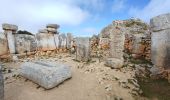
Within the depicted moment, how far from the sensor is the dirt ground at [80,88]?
469cm

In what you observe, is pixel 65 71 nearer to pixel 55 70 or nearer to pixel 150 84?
pixel 55 70

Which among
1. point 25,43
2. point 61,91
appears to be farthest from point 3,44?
point 61,91

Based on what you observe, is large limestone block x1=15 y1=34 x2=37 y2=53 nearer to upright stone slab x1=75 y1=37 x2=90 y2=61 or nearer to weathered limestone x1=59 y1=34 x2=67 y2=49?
weathered limestone x1=59 y1=34 x2=67 y2=49

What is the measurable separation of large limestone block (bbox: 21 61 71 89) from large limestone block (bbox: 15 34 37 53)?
322 cm

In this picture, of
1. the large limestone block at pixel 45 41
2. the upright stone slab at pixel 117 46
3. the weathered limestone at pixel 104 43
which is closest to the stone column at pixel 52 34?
the large limestone block at pixel 45 41

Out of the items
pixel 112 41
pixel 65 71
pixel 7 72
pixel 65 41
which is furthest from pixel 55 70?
pixel 65 41

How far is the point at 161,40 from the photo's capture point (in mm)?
6129

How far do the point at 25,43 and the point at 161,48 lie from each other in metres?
6.56

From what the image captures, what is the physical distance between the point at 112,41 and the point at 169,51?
7.31 ft

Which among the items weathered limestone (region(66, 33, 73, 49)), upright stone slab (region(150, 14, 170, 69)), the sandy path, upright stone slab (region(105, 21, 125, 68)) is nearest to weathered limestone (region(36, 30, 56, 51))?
weathered limestone (region(66, 33, 73, 49))

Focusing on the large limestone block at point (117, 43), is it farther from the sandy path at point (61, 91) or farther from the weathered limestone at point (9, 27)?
the weathered limestone at point (9, 27)

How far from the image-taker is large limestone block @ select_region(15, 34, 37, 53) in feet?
28.2

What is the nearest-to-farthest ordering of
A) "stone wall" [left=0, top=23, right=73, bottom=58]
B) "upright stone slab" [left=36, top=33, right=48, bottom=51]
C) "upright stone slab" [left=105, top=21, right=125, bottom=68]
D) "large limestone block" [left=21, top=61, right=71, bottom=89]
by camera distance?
"large limestone block" [left=21, top=61, right=71, bottom=89], "upright stone slab" [left=105, top=21, right=125, bottom=68], "stone wall" [left=0, top=23, right=73, bottom=58], "upright stone slab" [left=36, top=33, right=48, bottom=51]

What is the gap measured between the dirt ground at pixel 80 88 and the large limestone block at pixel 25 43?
256 centimetres
